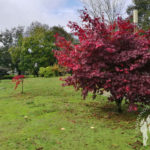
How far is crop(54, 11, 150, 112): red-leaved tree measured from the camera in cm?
359

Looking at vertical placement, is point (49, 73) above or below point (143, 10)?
below

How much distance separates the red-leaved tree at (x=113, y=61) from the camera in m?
3.59

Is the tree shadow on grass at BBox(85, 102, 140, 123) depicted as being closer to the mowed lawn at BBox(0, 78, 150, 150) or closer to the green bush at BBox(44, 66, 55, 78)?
the mowed lawn at BBox(0, 78, 150, 150)

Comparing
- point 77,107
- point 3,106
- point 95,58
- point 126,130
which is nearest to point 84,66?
point 95,58

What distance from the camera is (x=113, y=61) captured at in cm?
381

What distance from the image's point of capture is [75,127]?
353 cm

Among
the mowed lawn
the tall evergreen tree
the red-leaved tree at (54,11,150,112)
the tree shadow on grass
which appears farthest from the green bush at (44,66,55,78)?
the red-leaved tree at (54,11,150,112)

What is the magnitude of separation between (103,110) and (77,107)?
2.33 feet

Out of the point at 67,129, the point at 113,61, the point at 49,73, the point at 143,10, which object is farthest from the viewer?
the point at 143,10

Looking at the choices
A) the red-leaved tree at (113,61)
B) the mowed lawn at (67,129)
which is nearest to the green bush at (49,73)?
the mowed lawn at (67,129)

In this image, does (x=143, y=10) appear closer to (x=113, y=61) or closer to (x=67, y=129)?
(x=113, y=61)

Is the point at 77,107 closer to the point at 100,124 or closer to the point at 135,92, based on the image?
the point at 100,124

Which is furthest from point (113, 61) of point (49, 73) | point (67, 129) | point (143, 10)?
point (143, 10)

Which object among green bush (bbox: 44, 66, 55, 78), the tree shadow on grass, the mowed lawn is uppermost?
green bush (bbox: 44, 66, 55, 78)
